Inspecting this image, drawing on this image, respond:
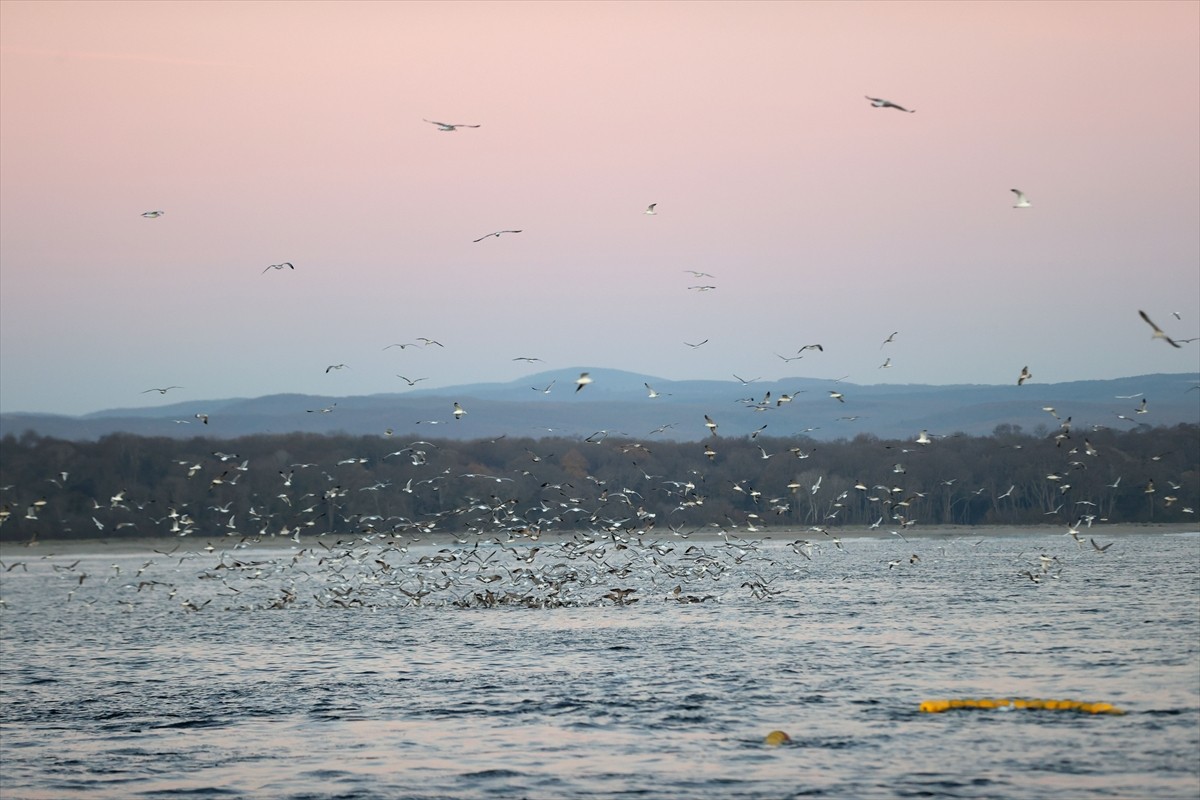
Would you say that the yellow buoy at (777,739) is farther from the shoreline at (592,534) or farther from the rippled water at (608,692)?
the shoreline at (592,534)

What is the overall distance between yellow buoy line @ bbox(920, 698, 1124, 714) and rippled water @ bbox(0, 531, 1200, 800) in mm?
326

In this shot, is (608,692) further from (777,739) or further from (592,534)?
(592,534)

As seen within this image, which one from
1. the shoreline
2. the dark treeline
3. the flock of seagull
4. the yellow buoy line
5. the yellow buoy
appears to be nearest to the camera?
the yellow buoy

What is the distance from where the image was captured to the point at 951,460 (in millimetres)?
135500

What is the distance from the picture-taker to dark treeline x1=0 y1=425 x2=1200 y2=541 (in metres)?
120

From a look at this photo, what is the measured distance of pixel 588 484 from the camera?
132750mm

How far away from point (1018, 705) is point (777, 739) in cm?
571

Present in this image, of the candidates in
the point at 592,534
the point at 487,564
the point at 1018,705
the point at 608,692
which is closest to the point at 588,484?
the point at 592,534

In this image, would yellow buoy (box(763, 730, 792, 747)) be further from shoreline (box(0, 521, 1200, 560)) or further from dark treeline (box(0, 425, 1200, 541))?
dark treeline (box(0, 425, 1200, 541))

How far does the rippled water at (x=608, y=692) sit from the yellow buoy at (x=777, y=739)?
1.02 ft

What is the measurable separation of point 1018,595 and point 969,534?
67258 millimetres

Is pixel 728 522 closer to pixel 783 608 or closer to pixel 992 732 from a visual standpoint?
pixel 783 608

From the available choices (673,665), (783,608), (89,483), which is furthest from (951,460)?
(673,665)

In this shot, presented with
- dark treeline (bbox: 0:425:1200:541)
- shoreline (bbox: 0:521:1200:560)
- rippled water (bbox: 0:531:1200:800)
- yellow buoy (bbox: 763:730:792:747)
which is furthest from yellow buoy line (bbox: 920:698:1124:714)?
dark treeline (bbox: 0:425:1200:541)
